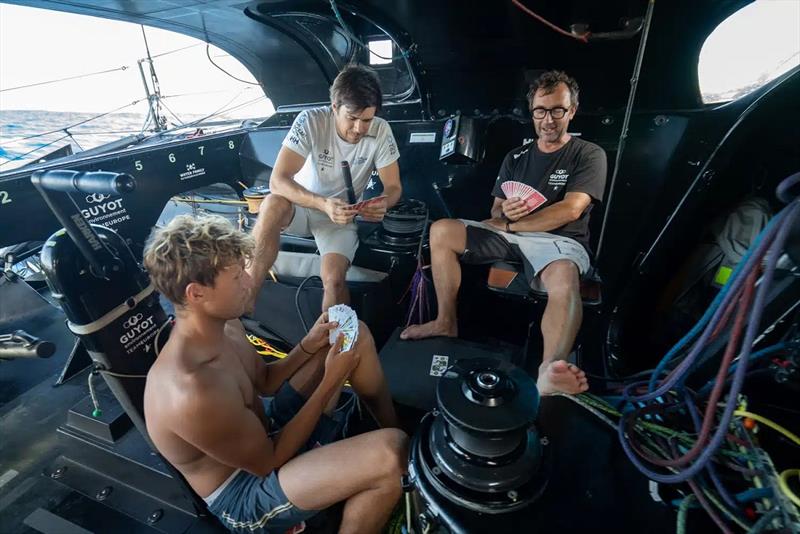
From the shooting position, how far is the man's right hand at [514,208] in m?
2.12

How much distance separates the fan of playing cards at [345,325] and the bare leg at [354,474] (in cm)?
35

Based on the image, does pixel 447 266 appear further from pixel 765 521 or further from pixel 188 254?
pixel 765 521

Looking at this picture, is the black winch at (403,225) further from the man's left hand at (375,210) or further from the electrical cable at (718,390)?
the electrical cable at (718,390)

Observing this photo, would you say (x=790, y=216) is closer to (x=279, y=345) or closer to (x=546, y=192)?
(x=546, y=192)

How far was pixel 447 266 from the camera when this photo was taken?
84.6 inches

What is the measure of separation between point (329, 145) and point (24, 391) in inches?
86.8

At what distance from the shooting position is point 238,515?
3.92ft

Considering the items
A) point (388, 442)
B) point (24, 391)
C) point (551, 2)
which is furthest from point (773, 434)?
point (24, 391)

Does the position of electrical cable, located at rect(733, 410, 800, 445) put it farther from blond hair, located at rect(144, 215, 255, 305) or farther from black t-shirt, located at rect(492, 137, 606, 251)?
blond hair, located at rect(144, 215, 255, 305)

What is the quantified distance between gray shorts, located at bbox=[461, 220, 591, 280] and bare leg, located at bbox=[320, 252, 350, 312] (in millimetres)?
675

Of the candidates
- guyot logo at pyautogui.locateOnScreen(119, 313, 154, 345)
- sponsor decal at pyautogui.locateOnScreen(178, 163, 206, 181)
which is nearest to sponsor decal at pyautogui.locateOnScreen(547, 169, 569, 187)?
guyot logo at pyautogui.locateOnScreen(119, 313, 154, 345)

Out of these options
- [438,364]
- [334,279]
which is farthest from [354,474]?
[334,279]

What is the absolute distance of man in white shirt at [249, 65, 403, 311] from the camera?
2.21 m

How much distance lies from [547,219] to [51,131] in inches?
141
